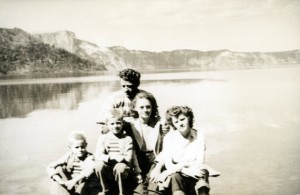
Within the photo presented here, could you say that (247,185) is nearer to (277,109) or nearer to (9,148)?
(277,109)

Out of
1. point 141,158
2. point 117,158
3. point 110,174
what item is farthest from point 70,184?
point 141,158

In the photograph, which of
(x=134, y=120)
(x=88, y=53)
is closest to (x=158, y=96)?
(x=88, y=53)

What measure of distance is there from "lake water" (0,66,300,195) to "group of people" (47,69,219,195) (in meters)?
1.90

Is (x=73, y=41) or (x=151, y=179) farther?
(x=73, y=41)

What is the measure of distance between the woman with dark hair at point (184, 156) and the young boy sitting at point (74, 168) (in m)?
0.72

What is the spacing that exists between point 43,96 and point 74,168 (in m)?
2.86

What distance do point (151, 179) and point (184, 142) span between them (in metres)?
0.47

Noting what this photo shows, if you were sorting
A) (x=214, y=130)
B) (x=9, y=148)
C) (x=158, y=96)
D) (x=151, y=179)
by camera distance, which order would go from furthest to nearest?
1. (x=214, y=130)
2. (x=158, y=96)
3. (x=9, y=148)
4. (x=151, y=179)

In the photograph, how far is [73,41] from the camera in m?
6.09

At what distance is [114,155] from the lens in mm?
3742

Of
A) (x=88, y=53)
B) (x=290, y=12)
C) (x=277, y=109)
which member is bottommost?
(x=277, y=109)

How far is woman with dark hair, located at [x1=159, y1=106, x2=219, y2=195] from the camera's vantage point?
3635mm

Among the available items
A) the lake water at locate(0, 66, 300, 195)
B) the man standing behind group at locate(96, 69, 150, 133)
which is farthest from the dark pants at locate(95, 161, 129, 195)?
the lake water at locate(0, 66, 300, 195)

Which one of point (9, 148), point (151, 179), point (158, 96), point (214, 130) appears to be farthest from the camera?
point (214, 130)
